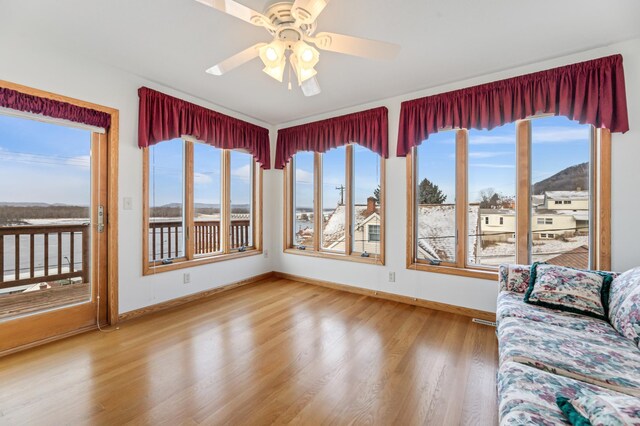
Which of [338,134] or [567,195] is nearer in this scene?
[567,195]

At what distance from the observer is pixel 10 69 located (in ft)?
7.17

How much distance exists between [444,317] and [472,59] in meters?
2.59

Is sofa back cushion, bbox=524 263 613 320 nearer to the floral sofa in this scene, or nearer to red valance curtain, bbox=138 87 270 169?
the floral sofa

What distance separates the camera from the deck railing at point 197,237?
330 cm

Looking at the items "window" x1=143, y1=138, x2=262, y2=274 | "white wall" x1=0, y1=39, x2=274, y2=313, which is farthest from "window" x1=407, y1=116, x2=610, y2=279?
"white wall" x1=0, y1=39, x2=274, y2=313

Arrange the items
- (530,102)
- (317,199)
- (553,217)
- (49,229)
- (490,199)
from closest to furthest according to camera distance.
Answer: (49,229), (530,102), (553,217), (490,199), (317,199)

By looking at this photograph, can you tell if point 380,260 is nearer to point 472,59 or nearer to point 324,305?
point 324,305

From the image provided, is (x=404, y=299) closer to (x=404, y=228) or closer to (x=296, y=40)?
(x=404, y=228)

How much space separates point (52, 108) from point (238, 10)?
2058 millimetres

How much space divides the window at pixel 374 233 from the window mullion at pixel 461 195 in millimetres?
966

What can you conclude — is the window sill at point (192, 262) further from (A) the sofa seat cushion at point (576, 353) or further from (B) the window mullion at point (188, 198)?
(A) the sofa seat cushion at point (576, 353)

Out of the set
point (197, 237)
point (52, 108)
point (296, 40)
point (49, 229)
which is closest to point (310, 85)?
point (296, 40)

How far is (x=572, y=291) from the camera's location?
6.57 feet

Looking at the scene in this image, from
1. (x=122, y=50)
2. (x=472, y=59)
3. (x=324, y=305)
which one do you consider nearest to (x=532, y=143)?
(x=472, y=59)
